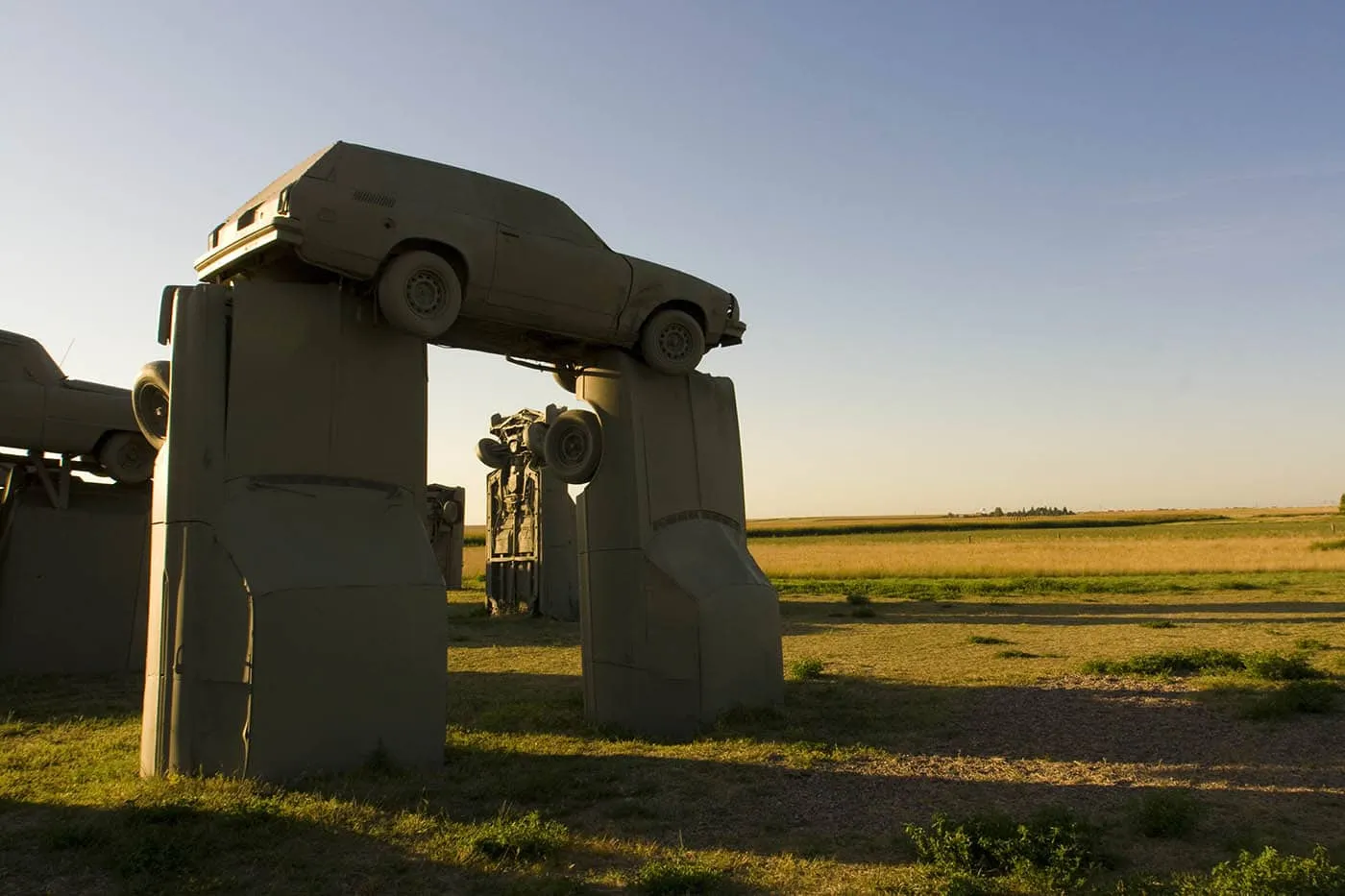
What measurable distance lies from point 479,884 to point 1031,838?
3.79 metres

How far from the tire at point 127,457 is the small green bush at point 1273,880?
17903 mm

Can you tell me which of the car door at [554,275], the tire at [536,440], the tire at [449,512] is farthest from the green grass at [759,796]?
the tire at [449,512]

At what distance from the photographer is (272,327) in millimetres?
9930

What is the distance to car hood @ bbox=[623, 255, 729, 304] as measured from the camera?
12.6 meters

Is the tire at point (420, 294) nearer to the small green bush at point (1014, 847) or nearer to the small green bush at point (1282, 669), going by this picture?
the small green bush at point (1014, 847)

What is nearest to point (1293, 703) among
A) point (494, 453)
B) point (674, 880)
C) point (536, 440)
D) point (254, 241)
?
Result: point (674, 880)

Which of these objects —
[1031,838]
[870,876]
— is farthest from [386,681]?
[1031,838]

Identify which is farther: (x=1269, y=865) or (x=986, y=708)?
(x=986, y=708)

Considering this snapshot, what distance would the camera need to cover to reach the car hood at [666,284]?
12.6 meters

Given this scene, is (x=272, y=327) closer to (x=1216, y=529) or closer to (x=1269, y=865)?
(x=1269, y=865)

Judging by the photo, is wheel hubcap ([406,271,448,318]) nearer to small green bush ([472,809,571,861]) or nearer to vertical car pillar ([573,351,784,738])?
vertical car pillar ([573,351,784,738])

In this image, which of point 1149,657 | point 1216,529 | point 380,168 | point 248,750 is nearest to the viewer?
point 248,750

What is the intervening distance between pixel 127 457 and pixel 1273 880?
62.3 ft

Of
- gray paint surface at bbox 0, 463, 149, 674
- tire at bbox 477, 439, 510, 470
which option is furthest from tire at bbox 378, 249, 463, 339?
tire at bbox 477, 439, 510, 470
